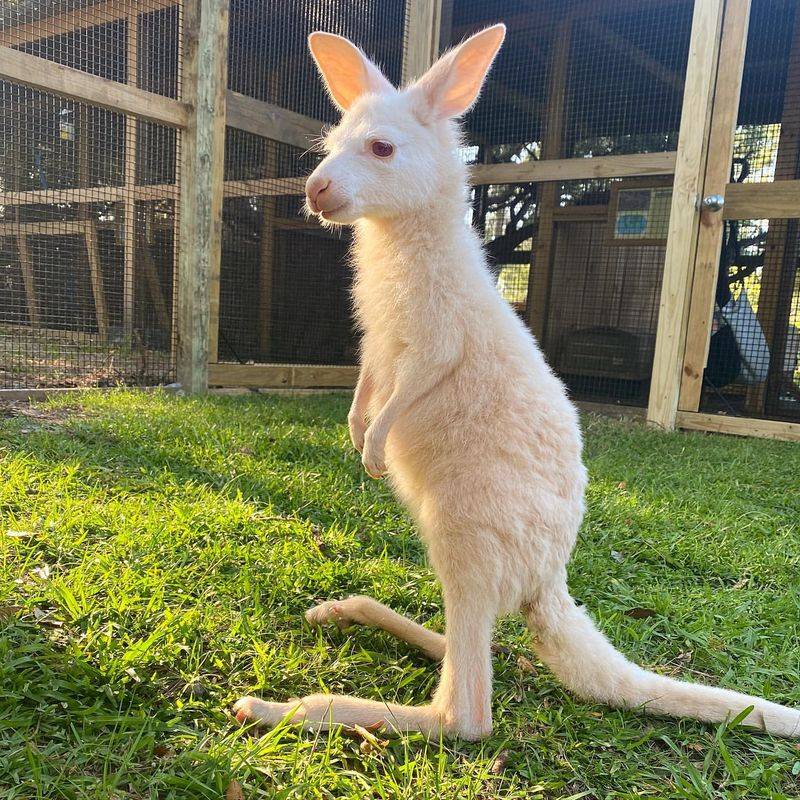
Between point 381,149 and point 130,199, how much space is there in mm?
4138

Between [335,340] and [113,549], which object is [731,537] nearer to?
[113,549]

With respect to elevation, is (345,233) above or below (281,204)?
below

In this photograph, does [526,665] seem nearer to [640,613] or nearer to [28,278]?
[640,613]

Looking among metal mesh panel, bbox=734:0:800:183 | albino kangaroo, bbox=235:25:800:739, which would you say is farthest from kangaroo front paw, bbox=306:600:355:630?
metal mesh panel, bbox=734:0:800:183

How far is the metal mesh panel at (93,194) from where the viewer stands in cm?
481

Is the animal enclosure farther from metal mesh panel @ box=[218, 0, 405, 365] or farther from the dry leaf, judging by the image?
the dry leaf

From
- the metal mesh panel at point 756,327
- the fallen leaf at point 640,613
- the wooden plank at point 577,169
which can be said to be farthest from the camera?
the metal mesh panel at point 756,327

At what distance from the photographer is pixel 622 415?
18.7 ft

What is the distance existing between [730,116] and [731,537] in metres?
3.71

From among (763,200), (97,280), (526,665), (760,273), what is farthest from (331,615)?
(760,273)

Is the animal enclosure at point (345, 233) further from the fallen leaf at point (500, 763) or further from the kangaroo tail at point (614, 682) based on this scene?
the fallen leaf at point (500, 763)

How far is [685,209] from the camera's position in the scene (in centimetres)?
495

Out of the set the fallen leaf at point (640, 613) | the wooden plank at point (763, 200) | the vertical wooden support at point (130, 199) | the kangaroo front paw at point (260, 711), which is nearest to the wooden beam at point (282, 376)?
the vertical wooden support at point (130, 199)

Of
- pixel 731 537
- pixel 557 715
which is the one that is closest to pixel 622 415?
pixel 731 537
